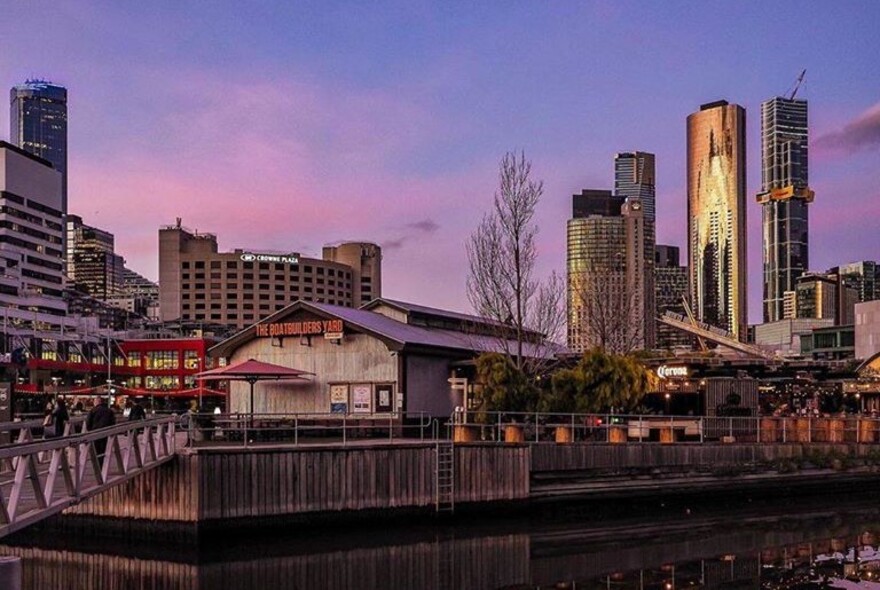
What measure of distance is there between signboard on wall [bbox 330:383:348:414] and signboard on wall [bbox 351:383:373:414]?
1.01 ft

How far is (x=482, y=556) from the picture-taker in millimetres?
26109

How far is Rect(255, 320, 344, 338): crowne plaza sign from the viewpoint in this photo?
39562mm

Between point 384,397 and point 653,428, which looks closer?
point 653,428

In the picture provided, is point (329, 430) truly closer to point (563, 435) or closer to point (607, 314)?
point (563, 435)

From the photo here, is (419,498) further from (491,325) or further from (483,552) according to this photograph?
(491,325)

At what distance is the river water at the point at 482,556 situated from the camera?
23.5 m

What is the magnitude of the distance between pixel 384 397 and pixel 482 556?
13.2m

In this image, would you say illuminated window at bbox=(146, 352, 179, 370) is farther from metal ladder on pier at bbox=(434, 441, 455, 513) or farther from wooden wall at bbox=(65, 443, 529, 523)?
metal ladder on pier at bbox=(434, 441, 455, 513)

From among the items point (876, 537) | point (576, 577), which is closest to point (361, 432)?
point (576, 577)

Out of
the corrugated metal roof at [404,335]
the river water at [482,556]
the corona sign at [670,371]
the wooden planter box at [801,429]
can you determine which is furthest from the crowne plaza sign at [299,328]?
the wooden planter box at [801,429]

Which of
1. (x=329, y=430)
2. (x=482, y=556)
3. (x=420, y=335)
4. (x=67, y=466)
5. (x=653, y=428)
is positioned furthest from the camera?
(x=420, y=335)

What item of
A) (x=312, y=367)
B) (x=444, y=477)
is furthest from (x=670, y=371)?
(x=444, y=477)

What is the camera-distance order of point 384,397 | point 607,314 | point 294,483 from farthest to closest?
point 607,314 < point 384,397 < point 294,483

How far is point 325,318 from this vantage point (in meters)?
40.0
